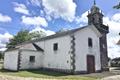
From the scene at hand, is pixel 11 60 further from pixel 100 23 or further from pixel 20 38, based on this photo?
pixel 20 38

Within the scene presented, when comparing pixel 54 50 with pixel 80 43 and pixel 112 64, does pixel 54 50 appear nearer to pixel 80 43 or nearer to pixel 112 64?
pixel 80 43

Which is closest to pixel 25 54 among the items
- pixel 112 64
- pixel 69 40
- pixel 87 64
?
pixel 69 40

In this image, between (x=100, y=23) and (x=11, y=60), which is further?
(x=100, y=23)

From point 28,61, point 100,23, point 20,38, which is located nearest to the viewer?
point 28,61

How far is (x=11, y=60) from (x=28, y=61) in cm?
358

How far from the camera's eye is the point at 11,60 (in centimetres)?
2866

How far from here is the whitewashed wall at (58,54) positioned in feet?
76.6

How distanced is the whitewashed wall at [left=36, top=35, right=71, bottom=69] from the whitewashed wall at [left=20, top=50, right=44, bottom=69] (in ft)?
2.70

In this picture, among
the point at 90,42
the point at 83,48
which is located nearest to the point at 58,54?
the point at 83,48

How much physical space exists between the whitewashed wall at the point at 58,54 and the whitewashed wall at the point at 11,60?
4514mm

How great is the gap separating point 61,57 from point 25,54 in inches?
236

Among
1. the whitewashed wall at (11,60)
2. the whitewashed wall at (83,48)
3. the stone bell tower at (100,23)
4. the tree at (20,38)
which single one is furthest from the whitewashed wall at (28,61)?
the tree at (20,38)

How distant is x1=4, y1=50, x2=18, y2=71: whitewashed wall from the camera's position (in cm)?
2679

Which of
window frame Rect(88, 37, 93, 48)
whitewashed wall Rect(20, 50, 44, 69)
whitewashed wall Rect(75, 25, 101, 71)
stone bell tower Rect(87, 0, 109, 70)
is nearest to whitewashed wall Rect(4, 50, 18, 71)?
whitewashed wall Rect(20, 50, 44, 69)
